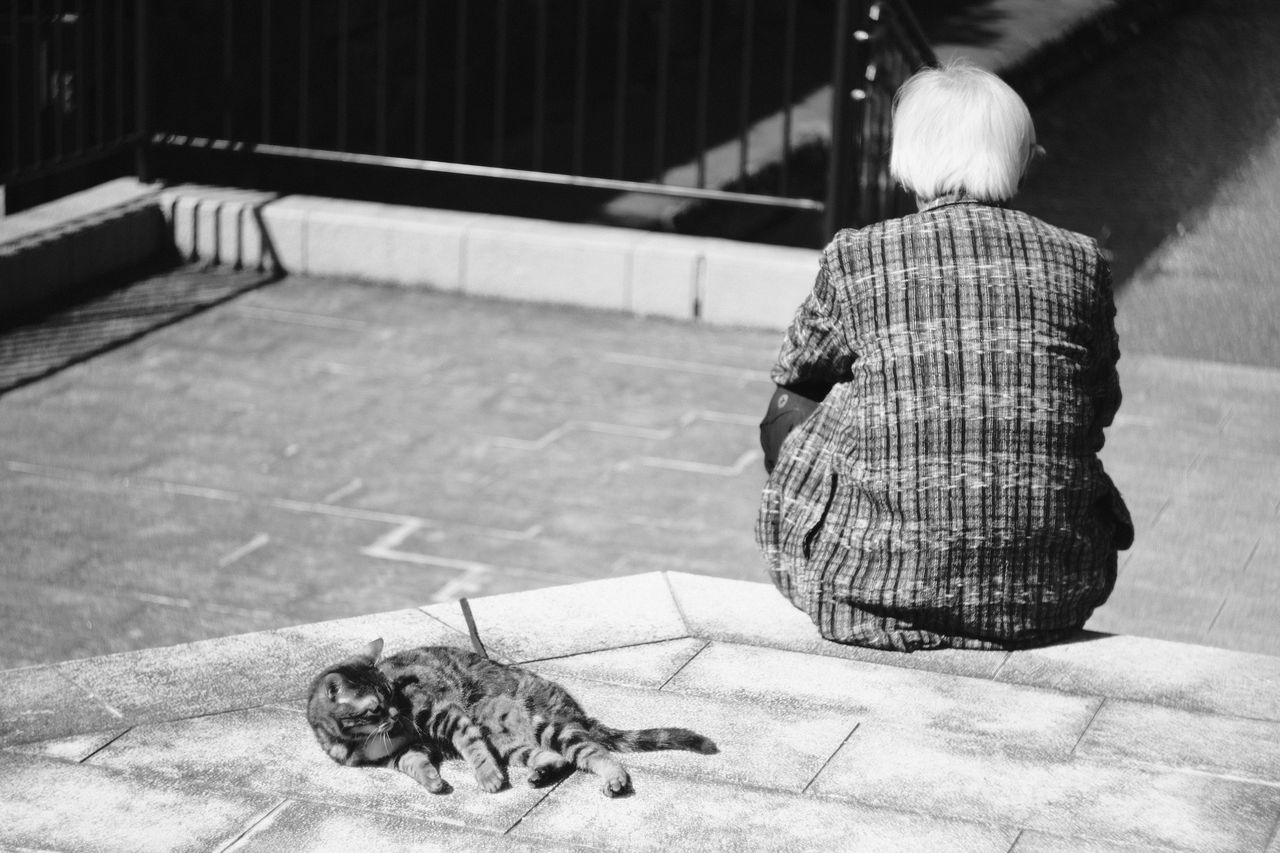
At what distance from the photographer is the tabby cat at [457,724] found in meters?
3.07

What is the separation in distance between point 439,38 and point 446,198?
3.86 feet

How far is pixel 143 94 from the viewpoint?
317 inches

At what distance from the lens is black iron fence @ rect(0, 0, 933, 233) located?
735cm

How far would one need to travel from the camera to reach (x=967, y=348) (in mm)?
3256

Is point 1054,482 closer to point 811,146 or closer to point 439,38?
point 811,146

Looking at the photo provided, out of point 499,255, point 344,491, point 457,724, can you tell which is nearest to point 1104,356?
point 457,724

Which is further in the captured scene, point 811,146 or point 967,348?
point 811,146

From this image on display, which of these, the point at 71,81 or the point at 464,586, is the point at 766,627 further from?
the point at 71,81

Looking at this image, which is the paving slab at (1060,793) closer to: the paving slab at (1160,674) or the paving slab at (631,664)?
the paving slab at (1160,674)

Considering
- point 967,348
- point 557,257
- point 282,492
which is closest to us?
point 967,348

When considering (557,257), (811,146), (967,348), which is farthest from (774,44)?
(967,348)

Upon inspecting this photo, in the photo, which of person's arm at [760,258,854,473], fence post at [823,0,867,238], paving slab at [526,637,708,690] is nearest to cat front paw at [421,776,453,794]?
paving slab at [526,637,708,690]

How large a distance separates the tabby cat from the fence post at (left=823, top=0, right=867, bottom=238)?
14.0 ft

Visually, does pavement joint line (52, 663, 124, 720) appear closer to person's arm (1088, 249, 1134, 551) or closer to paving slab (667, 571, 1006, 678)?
paving slab (667, 571, 1006, 678)
